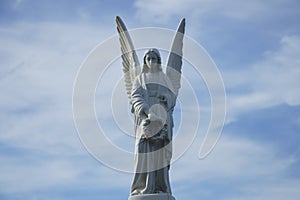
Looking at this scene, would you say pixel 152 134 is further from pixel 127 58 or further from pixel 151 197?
pixel 127 58

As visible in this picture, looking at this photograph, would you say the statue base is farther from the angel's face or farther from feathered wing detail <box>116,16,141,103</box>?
the angel's face

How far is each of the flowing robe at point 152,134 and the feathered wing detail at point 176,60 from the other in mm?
509

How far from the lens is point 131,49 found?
1656cm

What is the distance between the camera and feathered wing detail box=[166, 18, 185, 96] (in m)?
16.5

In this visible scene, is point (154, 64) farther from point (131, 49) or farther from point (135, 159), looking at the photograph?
point (135, 159)

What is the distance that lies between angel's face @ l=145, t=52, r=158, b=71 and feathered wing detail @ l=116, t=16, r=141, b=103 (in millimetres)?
398

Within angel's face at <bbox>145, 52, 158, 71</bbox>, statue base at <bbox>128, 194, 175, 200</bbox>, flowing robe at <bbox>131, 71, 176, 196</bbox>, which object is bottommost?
statue base at <bbox>128, 194, 175, 200</bbox>

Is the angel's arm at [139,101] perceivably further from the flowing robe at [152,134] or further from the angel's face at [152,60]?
the angel's face at [152,60]

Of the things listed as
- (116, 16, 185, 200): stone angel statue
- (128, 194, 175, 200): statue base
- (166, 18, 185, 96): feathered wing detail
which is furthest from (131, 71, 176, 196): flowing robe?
(166, 18, 185, 96): feathered wing detail

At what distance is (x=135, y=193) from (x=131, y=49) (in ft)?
11.8

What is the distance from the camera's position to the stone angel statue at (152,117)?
15438mm

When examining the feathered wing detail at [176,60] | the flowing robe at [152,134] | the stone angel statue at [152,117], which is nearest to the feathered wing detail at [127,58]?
the stone angel statue at [152,117]

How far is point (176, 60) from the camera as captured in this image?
16.7 metres

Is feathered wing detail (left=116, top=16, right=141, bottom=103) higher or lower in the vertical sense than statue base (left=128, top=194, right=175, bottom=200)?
higher
